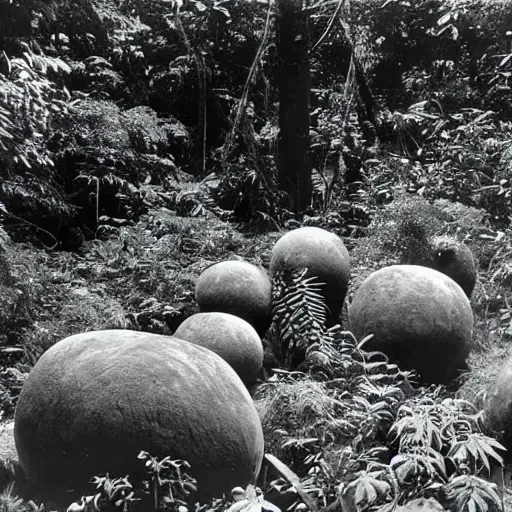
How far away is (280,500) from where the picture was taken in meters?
4.62

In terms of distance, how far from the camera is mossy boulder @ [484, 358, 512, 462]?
17.1 feet

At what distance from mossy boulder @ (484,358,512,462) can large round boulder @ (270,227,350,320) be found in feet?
9.25

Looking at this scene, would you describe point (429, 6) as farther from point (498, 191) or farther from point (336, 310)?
point (336, 310)

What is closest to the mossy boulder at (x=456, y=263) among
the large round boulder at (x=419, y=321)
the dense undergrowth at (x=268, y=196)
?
the dense undergrowth at (x=268, y=196)

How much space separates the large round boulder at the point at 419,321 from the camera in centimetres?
661

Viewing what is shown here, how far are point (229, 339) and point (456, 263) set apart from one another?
9.96 ft

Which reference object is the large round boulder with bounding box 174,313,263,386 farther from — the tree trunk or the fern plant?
the tree trunk

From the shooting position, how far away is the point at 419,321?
6.60 meters

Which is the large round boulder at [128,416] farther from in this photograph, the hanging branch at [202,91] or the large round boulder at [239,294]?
the hanging branch at [202,91]

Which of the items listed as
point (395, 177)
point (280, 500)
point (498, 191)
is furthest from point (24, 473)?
point (395, 177)

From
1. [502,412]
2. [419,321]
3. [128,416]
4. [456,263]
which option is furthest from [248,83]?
[128,416]

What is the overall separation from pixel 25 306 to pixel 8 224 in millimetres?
3326

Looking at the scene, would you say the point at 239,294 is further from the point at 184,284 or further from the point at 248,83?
the point at 248,83

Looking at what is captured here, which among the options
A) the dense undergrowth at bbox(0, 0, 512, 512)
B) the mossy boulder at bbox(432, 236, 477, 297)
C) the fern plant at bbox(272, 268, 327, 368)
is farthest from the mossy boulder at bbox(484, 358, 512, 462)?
the mossy boulder at bbox(432, 236, 477, 297)
